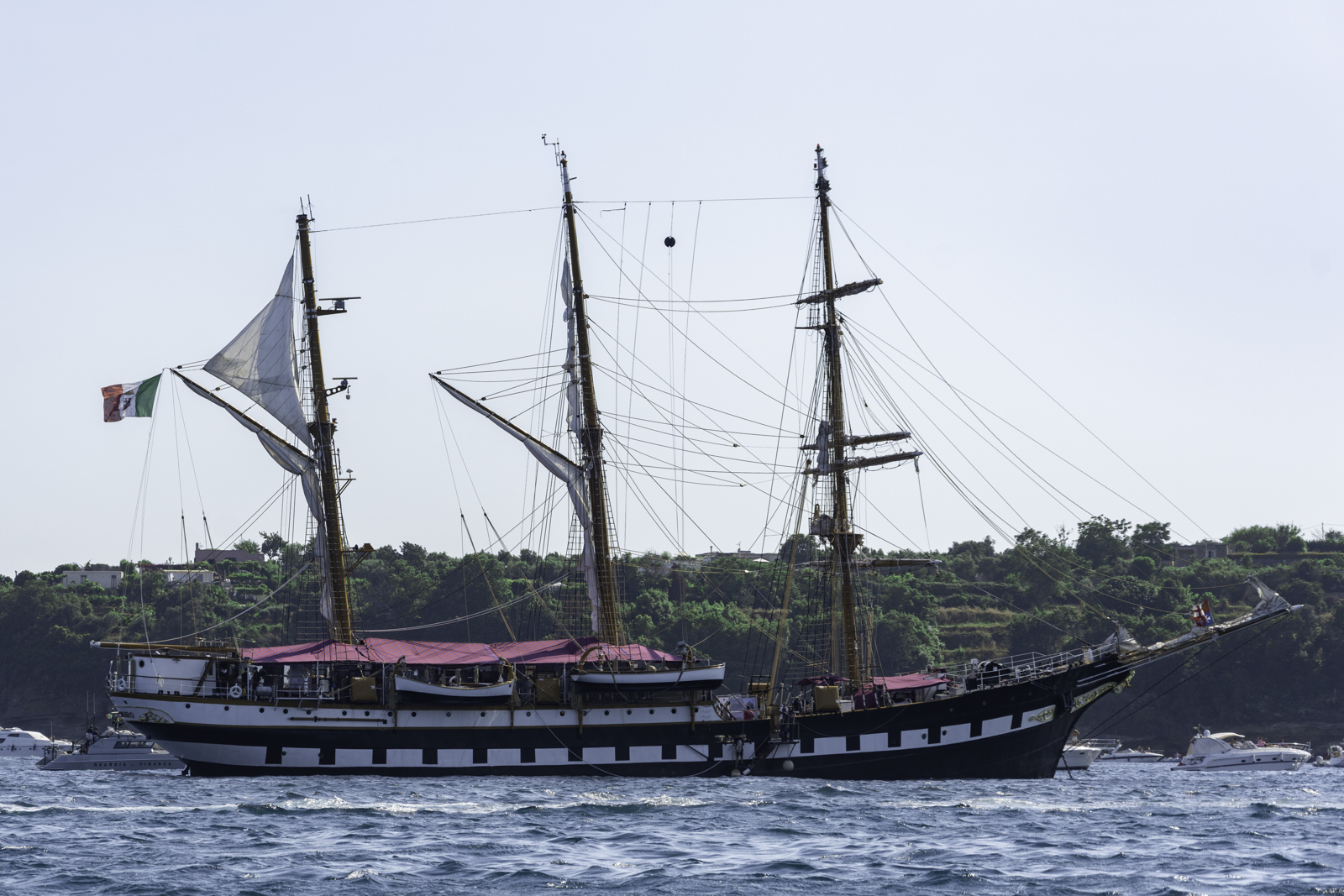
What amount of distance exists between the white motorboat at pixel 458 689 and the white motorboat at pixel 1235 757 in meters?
49.7

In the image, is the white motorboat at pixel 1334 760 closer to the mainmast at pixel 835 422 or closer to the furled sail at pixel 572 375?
the mainmast at pixel 835 422

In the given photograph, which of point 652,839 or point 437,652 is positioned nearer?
point 652,839

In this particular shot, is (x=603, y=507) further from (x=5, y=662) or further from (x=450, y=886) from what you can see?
(x=5, y=662)

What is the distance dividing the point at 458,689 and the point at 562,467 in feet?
41.1

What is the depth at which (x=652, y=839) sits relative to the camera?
111 feet

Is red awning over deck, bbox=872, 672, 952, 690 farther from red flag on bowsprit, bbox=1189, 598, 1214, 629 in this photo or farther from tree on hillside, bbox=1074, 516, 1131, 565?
tree on hillside, bbox=1074, 516, 1131, 565

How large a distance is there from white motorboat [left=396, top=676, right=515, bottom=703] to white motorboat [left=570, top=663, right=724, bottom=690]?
2.76m

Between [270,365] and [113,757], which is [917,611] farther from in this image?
[270,365]

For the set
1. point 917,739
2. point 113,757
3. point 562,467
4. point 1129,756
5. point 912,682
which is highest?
point 562,467

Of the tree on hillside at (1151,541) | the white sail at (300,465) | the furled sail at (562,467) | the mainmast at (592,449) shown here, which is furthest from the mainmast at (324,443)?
the tree on hillside at (1151,541)

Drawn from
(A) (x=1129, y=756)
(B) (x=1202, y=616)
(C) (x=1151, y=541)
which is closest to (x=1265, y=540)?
(C) (x=1151, y=541)

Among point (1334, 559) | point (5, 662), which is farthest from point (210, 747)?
point (1334, 559)

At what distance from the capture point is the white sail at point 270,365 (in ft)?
200

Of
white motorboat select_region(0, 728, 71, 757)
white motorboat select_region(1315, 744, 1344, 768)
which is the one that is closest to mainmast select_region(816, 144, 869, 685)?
white motorboat select_region(1315, 744, 1344, 768)
